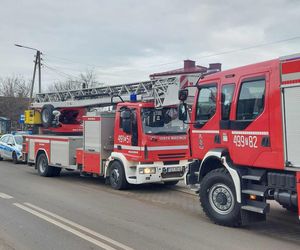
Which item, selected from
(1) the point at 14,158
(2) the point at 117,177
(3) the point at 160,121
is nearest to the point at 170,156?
(3) the point at 160,121

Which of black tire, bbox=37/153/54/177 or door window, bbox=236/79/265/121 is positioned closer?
door window, bbox=236/79/265/121

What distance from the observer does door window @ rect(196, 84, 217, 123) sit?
7.53 m

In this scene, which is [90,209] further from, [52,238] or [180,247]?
[180,247]

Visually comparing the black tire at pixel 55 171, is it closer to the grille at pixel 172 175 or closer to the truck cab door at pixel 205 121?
the grille at pixel 172 175

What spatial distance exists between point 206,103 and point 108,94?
632 centimetres

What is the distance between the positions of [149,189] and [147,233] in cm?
489

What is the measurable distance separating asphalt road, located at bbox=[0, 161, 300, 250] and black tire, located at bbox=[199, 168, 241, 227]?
164 millimetres

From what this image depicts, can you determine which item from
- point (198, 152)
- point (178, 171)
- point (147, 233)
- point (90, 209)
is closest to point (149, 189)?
point (178, 171)

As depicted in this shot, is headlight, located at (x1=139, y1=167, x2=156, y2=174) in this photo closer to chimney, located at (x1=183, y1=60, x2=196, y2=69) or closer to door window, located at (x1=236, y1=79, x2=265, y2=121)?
door window, located at (x1=236, y1=79, x2=265, y2=121)

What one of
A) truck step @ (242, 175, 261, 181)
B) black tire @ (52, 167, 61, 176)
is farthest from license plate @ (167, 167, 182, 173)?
black tire @ (52, 167, 61, 176)

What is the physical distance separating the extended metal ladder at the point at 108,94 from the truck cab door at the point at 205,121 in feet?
8.23

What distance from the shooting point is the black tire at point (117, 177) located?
10984mm

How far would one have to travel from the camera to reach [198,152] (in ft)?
25.9

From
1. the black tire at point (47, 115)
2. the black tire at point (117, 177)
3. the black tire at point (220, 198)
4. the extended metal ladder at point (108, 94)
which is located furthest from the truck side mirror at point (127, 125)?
the black tire at point (47, 115)
